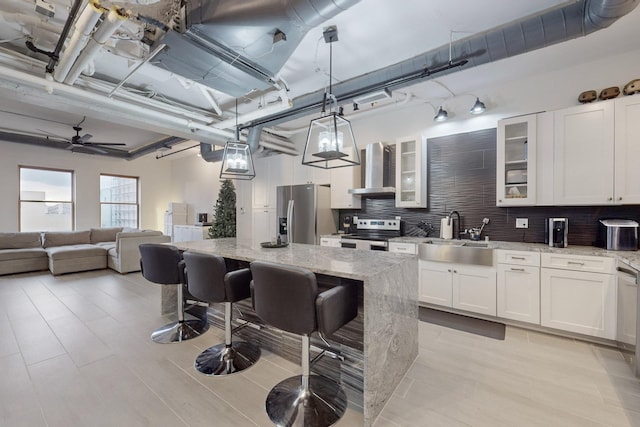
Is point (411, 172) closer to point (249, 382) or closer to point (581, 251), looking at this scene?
point (581, 251)

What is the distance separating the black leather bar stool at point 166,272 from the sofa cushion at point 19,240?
17.8 ft

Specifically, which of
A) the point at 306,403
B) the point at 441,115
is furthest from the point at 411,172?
the point at 306,403

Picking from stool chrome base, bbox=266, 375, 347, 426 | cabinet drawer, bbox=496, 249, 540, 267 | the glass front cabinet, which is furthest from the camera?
the glass front cabinet

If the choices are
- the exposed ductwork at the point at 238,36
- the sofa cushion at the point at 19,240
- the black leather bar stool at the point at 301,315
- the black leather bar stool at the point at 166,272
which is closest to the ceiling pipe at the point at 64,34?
the exposed ductwork at the point at 238,36

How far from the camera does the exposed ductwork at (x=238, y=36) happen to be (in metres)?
1.65

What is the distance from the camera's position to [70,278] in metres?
5.19

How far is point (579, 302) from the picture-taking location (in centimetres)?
271

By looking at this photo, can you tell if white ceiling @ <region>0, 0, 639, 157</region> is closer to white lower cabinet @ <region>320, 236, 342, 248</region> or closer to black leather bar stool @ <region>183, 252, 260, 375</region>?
black leather bar stool @ <region>183, 252, 260, 375</region>

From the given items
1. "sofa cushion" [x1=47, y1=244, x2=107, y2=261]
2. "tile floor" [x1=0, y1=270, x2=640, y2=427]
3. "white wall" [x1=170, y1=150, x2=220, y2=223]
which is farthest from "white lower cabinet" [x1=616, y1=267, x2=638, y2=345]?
"sofa cushion" [x1=47, y1=244, x2=107, y2=261]

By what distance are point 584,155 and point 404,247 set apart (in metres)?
2.14

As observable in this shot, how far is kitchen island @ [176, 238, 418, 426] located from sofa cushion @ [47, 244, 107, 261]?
5.12 meters

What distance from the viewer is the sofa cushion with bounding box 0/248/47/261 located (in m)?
5.35

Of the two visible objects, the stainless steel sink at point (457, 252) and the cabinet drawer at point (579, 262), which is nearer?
the cabinet drawer at point (579, 262)

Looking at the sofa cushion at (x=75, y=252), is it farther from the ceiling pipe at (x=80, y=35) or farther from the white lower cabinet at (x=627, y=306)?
the white lower cabinet at (x=627, y=306)
